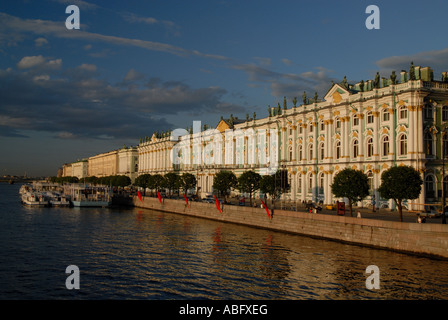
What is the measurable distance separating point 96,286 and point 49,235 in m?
23.3

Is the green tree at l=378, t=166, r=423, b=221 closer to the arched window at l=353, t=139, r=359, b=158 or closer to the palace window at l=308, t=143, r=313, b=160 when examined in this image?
the arched window at l=353, t=139, r=359, b=158

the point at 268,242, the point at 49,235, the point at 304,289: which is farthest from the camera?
the point at 49,235

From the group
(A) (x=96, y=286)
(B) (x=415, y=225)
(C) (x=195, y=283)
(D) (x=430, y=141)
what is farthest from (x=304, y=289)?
(D) (x=430, y=141)

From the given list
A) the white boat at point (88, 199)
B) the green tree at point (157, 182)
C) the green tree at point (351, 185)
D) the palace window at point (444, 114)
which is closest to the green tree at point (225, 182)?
the green tree at point (157, 182)

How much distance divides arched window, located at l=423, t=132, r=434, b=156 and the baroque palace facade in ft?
0.40

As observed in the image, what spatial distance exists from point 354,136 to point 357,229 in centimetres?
2411

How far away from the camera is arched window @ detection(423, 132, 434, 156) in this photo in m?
53.4

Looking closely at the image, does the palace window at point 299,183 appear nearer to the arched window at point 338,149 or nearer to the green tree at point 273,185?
the green tree at point 273,185

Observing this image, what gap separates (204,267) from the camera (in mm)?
31953

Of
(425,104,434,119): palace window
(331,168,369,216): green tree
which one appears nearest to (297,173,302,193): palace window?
(331,168,369,216): green tree

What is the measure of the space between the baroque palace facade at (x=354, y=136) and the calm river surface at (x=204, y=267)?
61.6 ft

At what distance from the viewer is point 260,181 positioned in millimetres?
67562
